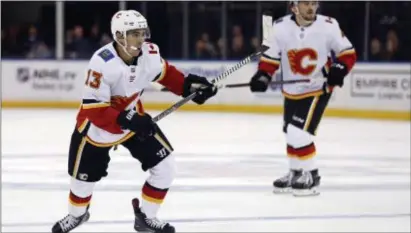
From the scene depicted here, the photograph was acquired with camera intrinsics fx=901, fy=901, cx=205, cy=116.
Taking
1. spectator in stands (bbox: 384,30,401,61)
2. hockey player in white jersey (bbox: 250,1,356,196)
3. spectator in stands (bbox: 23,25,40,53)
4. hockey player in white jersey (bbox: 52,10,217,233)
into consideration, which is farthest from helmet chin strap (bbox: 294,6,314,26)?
spectator in stands (bbox: 23,25,40,53)

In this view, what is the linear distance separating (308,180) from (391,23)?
5735 mm

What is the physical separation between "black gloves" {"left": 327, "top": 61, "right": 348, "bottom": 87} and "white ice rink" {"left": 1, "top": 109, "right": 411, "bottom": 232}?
2.04 ft

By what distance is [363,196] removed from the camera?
15.9 feet

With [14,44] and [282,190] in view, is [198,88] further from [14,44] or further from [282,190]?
[14,44]

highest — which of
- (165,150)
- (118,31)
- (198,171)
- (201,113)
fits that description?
(118,31)

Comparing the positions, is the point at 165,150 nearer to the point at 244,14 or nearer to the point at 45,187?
the point at 45,187

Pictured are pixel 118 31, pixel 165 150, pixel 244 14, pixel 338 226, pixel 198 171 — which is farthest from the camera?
pixel 244 14

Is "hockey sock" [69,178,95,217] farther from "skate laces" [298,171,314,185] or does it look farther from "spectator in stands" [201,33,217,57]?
"spectator in stands" [201,33,217,57]

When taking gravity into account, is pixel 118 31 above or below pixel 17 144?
above

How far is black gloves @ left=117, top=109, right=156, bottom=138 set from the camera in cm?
325

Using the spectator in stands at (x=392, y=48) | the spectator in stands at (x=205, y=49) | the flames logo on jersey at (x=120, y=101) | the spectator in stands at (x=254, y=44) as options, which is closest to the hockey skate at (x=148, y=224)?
the flames logo on jersey at (x=120, y=101)

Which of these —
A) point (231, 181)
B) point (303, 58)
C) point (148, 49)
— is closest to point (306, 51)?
point (303, 58)

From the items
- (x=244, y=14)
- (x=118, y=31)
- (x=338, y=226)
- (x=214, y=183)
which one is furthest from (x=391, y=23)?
(x=118, y=31)

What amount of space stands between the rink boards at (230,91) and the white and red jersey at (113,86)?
5.97 meters
